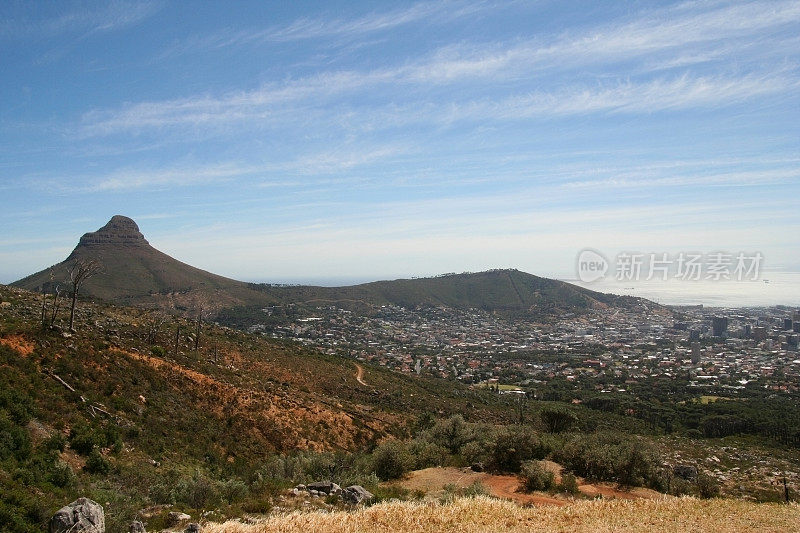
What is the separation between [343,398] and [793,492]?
24619 mm

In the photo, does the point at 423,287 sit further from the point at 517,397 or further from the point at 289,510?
the point at 289,510

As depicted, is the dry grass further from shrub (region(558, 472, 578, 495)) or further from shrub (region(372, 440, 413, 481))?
shrub (region(372, 440, 413, 481))

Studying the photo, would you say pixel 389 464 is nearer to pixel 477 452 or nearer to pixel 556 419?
pixel 477 452

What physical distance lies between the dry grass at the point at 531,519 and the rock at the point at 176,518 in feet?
3.65

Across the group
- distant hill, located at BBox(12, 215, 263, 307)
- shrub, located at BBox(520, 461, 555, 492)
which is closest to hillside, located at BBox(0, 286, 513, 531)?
shrub, located at BBox(520, 461, 555, 492)

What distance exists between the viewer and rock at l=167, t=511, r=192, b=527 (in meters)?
8.56

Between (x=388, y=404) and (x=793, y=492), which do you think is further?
(x=388, y=404)

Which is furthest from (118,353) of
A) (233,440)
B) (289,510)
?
(289,510)

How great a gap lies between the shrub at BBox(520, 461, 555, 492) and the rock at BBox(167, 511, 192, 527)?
32.5 feet

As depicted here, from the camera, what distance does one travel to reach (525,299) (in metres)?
142

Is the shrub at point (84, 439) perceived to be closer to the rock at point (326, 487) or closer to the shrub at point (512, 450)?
the rock at point (326, 487)

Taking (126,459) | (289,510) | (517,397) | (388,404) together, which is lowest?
(517,397)

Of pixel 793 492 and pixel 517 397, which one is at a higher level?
pixel 793 492

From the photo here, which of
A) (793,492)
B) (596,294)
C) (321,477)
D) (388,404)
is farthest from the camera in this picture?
(596,294)
